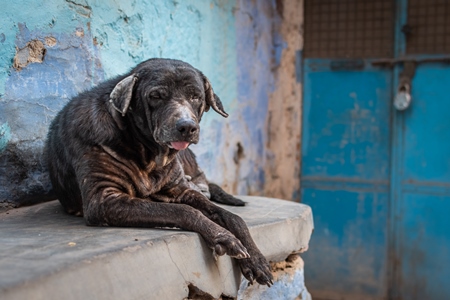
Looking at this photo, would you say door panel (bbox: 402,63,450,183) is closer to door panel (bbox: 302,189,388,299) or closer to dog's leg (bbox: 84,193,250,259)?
door panel (bbox: 302,189,388,299)

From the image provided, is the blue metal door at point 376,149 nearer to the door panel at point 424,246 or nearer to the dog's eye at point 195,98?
the door panel at point 424,246

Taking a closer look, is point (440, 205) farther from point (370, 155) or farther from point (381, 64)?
point (381, 64)

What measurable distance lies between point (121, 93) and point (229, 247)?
2.81ft

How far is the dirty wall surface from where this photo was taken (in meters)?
3.04

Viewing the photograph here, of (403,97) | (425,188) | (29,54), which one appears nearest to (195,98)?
(29,54)

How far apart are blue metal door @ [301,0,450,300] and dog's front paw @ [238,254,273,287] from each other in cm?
319

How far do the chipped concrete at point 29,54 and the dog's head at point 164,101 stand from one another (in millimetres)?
605

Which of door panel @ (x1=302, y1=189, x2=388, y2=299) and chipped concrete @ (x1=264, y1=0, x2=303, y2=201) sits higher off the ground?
chipped concrete @ (x1=264, y1=0, x2=303, y2=201)

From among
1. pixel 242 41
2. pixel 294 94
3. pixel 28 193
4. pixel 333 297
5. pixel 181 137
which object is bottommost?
pixel 333 297

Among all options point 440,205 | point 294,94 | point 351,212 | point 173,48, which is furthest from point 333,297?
point 173,48

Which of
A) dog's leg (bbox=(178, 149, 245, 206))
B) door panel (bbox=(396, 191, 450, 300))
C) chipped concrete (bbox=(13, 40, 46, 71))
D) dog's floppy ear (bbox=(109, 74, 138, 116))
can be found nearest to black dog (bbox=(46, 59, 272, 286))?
dog's floppy ear (bbox=(109, 74, 138, 116))

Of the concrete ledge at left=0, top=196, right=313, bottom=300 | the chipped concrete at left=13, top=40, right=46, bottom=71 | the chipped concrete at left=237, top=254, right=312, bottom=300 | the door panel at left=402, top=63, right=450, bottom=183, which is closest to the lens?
the concrete ledge at left=0, top=196, right=313, bottom=300

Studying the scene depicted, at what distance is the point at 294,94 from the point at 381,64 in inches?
32.6

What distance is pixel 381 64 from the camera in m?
5.40
